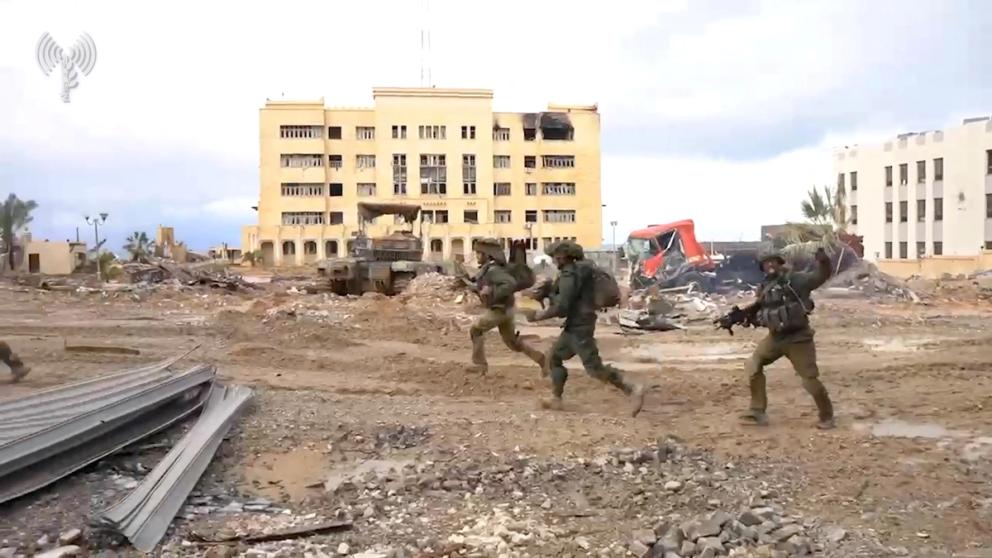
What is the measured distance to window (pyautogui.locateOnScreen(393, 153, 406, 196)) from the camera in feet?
188

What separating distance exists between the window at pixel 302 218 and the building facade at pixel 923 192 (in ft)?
104

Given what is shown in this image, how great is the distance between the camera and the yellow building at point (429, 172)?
183ft

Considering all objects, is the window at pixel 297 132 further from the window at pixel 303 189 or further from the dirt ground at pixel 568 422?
the dirt ground at pixel 568 422

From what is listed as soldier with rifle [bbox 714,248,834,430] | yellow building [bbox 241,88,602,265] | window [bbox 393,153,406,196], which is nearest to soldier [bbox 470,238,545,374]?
soldier with rifle [bbox 714,248,834,430]

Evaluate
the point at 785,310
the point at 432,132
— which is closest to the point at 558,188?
the point at 432,132

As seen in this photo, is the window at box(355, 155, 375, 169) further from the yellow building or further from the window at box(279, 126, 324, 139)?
the window at box(279, 126, 324, 139)

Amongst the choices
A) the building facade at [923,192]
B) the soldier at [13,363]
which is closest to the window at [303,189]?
the building facade at [923,192]

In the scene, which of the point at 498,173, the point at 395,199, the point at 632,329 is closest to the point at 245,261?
the point at 395,199

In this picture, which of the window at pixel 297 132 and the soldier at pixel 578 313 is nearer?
the soldier at pixel 578 313

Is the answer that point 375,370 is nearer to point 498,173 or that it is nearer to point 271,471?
point 271,471

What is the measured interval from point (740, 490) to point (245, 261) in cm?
4973

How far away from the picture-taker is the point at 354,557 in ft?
14.4

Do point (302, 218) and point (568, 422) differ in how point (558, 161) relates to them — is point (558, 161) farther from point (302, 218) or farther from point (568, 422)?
point (568, 422)

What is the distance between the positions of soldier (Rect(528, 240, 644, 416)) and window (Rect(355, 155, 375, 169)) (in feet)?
166
